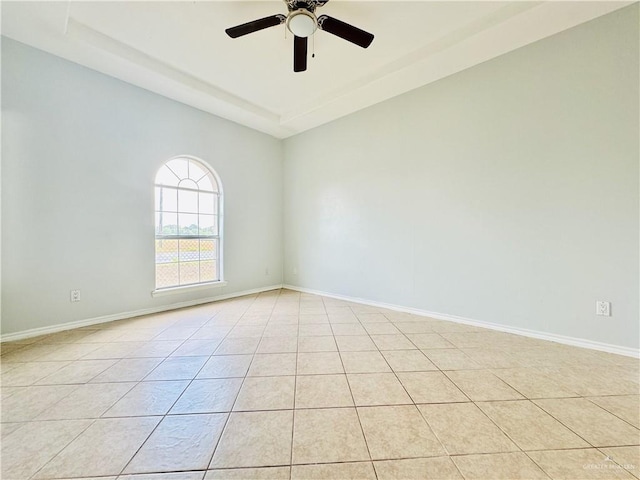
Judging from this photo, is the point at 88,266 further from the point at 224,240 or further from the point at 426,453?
the point at 426,453

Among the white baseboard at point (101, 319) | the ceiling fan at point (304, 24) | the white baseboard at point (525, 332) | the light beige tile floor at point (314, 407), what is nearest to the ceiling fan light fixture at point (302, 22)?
the ceiling fan at point (304, 24)

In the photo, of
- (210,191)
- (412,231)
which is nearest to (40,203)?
(210,191)

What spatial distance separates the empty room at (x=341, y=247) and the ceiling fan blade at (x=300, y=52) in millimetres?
18

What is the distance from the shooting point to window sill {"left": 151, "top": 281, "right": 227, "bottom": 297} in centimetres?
347

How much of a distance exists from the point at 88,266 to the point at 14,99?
1795 mm

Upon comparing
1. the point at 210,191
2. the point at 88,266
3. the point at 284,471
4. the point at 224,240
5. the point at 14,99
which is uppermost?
the point at 14,99

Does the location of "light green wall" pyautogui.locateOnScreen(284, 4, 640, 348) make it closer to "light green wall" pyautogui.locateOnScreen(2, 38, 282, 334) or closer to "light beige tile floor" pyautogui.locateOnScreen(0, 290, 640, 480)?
"light beige tile floor" pyautogui.locateOnScreen(0, 290, 640, 480)

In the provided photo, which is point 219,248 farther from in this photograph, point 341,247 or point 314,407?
point 314,407

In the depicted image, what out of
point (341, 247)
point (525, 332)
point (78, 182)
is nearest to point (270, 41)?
point (78, 182)

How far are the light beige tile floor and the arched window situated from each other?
1.29m

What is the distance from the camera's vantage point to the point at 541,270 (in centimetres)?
252

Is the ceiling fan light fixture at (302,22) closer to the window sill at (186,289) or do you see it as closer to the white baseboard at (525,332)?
the white baseboard at (525,332)

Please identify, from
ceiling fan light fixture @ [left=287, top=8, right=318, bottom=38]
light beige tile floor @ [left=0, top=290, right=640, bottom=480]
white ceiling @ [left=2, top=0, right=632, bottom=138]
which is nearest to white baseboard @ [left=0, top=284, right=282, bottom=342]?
light beige tile floor @ [left=0, top=290, right=640, bottom=480]

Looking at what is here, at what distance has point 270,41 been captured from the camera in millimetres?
2656
